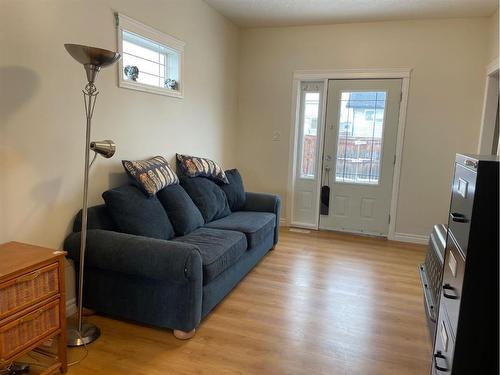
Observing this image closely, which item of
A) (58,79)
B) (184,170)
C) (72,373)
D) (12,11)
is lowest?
(72,373)

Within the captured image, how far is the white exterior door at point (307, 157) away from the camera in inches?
189

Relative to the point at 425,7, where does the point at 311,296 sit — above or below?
below

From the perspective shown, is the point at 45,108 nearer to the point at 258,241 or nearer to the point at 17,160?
the point at 17,160

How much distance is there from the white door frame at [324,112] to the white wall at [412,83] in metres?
0.06

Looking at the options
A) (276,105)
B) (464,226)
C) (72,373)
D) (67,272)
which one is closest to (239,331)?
(72,373)

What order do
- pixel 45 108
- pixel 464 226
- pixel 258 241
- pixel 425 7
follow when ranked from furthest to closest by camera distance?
pixel 425 7 → pixel 258 241 → pixel 45 108 → pixel 464 226

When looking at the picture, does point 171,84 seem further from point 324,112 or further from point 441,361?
point 441,361

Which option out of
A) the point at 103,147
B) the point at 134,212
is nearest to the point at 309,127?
the point at 134,212

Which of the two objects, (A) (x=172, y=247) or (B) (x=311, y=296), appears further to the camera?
(B) (x=311, y=296)

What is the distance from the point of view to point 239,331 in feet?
7.94

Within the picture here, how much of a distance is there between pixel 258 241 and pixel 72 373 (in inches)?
69.8

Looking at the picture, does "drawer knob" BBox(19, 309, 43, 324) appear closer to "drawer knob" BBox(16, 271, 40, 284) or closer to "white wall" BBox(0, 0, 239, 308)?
"drawer knob" BBox(16, 271, 40, 284)

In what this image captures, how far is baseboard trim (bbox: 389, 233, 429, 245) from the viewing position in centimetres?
451

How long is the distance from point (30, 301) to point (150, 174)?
51.0 inches
